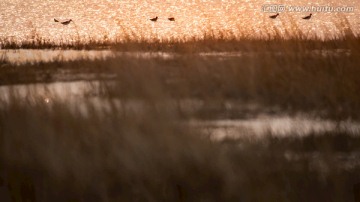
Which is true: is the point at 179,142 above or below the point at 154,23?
above

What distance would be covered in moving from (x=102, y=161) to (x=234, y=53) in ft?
18.3

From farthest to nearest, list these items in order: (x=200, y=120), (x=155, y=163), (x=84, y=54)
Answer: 1. (x=84, y=54)
2. (x=200, y=120)
3. (x=155, y=163)

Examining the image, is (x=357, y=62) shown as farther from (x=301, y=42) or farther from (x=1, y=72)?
(x=1, y=72)

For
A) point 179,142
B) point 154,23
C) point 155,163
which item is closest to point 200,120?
point 179,142

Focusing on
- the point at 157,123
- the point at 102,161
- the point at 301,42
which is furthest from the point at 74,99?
the point at 301,42

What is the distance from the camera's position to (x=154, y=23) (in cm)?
1762

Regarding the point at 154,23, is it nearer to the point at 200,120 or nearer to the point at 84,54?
the point at 84,54

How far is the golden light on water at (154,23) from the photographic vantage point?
588 inches

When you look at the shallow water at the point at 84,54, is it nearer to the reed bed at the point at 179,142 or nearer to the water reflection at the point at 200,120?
the reed bed at the point at 179,142

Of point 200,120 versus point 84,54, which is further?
point 84,54

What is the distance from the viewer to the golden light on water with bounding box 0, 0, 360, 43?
14938 millimetres

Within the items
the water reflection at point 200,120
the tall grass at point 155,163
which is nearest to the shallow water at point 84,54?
the water reflection at point 200,120

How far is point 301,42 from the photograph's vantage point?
40.8ft

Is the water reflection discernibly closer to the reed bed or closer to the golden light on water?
the reed bed
